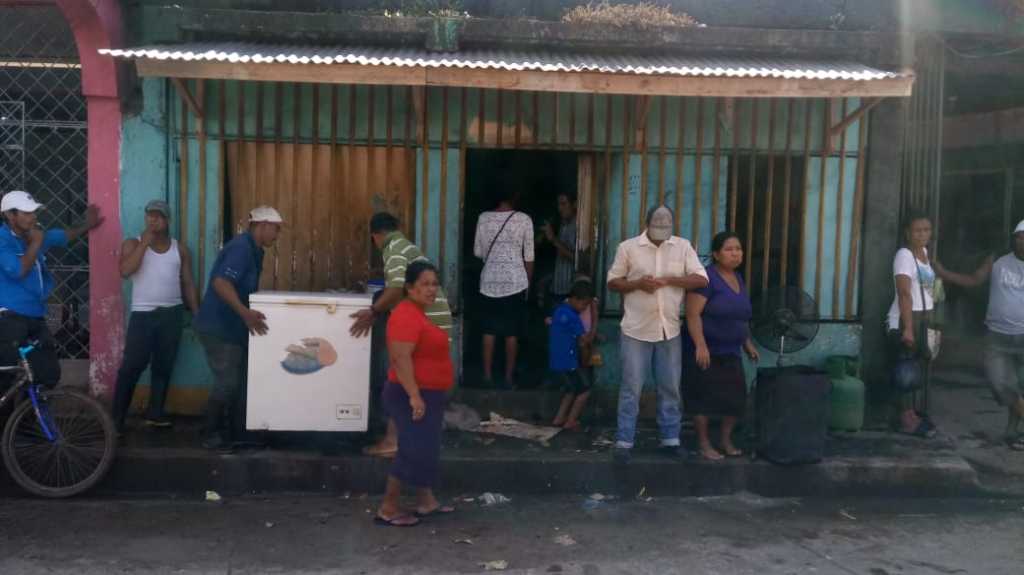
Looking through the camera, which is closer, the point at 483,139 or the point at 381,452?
the point at 381,452

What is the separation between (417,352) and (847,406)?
3735 millimetres

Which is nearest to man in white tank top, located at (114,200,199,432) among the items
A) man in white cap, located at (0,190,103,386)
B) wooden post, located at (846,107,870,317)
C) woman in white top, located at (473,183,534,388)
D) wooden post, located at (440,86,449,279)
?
man in white cap, located at (0,190,103,386)

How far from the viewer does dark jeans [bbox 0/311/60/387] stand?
6.28 m

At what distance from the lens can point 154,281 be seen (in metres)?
7.17

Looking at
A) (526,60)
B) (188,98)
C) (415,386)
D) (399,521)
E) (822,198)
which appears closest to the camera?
(415,386)

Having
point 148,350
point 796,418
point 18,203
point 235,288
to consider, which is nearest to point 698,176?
point 796,418

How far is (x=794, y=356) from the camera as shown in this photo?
8102 millimetres

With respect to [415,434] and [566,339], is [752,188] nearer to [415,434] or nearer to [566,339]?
[566,339]

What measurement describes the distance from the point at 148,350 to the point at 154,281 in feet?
1.69

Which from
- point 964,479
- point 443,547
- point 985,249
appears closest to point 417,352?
point 443,547

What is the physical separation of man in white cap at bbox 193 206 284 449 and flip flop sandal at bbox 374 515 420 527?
1502 mm

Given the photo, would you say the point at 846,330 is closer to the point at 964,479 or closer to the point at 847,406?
the point at 847,406

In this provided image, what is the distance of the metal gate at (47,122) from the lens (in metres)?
7.75

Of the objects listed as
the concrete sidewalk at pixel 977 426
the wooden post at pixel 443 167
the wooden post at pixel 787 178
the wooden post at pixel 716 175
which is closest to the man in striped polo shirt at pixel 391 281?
the wooden post at pixel 443 167
